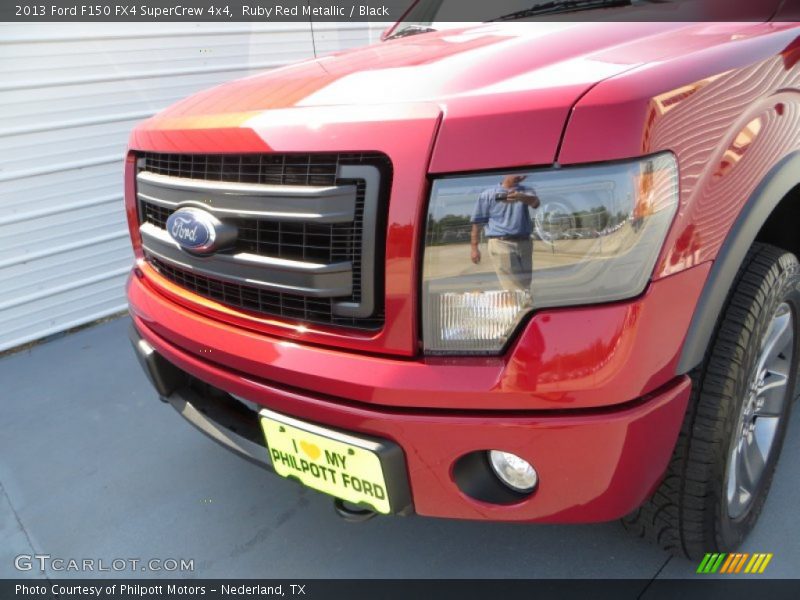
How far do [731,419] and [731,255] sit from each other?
→ 377mm

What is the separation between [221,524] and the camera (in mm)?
2027

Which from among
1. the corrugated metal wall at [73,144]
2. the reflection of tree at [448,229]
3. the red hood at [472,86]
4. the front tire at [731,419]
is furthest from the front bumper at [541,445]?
the corrugated metal wall at [73,144]

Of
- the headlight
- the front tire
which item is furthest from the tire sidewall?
the headlight

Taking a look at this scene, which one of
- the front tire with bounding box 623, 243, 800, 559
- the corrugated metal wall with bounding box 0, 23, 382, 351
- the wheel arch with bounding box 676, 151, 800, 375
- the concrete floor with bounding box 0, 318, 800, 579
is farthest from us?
the corrugated metal wall with bounding box 0, 23, 382, 351

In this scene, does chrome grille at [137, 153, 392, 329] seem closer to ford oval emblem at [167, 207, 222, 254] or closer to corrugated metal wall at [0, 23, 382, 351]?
ford oval emblem at [167, 207, 222, 254]

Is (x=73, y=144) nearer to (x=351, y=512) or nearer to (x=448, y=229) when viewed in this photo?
(x=351, y=512)

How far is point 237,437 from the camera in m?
1.63

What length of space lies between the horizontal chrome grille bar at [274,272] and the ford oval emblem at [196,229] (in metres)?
0.03

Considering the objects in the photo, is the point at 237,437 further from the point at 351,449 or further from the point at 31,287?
the point at 31,287

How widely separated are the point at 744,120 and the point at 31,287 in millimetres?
3858

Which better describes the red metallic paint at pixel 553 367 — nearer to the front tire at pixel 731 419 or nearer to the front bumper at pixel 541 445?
the front bumper at pixel 541 445

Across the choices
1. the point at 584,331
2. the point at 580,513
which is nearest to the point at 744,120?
the point at 584,331

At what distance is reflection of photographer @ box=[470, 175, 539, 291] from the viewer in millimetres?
1139

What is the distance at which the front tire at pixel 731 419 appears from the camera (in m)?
1.34
